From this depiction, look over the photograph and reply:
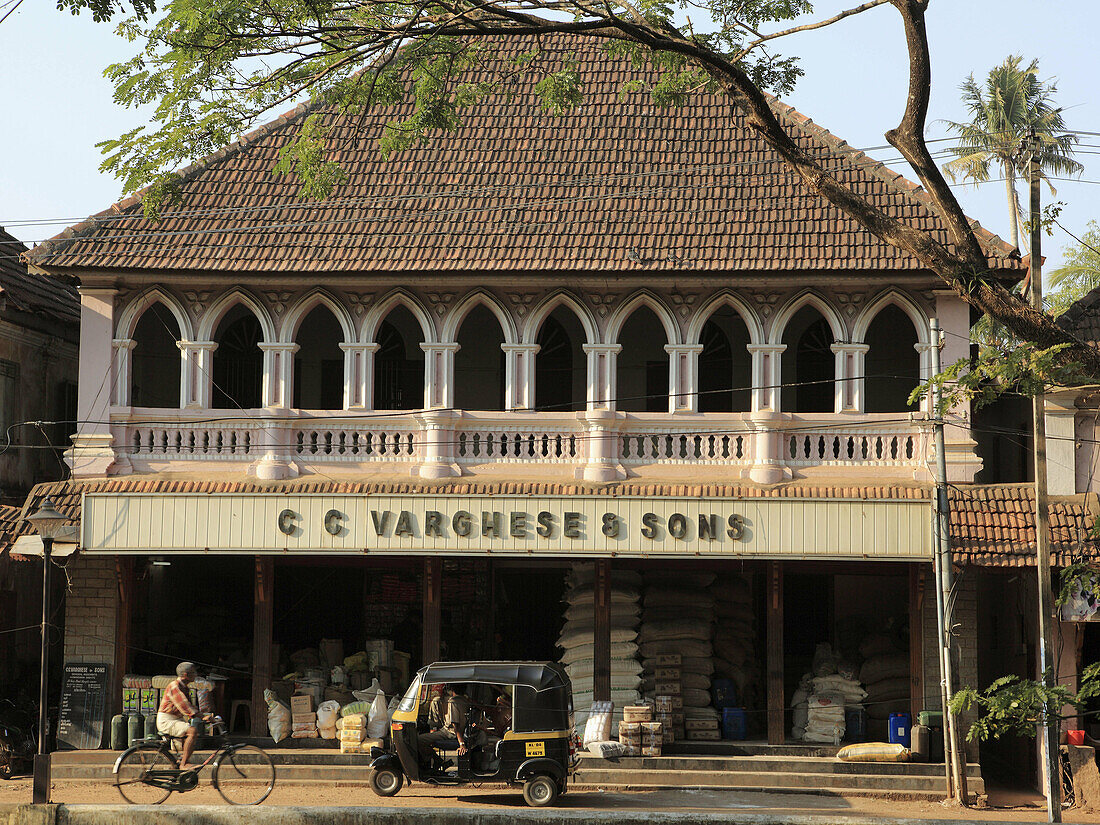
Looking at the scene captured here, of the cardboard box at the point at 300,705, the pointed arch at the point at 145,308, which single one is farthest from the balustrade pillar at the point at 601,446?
the pointed arch at the point at 145,308

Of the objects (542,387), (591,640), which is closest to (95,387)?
(542,387)

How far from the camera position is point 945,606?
1584cm

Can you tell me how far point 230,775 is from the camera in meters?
15.5

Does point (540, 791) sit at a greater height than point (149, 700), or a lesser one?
lesser

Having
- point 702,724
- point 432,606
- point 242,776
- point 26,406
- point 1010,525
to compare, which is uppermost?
point 26,406

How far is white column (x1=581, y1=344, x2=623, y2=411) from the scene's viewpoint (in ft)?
58.9

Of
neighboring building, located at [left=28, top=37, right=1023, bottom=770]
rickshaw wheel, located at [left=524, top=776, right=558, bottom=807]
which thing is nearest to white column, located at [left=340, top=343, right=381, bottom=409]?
neighboring building, located at [left=28, top=37, right=1023, bottom=770]

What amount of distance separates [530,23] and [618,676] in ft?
33.0

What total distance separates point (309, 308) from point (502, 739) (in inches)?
268

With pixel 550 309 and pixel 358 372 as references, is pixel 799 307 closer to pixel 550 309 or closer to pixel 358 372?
pixel 550 309

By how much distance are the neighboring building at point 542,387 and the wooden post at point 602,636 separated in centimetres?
82

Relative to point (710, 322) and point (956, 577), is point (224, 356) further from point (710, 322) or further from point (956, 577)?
point (956, 577)

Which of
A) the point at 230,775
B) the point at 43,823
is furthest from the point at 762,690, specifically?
the point at 43,823

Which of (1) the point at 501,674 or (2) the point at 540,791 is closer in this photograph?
(2) the point at 540,791
